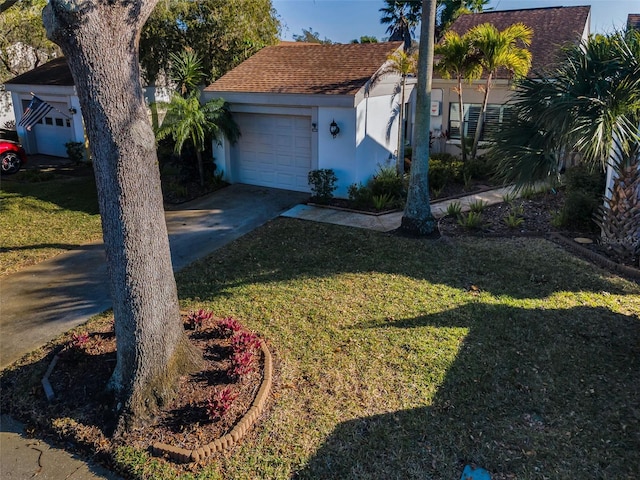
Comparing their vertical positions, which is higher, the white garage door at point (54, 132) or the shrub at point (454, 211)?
the white garage door at point (54, 132)

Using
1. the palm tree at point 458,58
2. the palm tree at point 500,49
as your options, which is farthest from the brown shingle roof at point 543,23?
the palm tree at point 458,58

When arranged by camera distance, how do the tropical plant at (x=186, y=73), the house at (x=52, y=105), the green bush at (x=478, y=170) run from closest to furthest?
the tropical plant at (x=186, y=73), the green bush at (x=478, y=170), the house at (x=52, y=105)

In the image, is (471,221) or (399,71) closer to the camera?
(471,221)

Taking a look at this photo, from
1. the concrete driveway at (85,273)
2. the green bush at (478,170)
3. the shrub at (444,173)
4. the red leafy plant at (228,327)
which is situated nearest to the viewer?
the red leafy plant at (228,327)

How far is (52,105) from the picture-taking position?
1903 cm

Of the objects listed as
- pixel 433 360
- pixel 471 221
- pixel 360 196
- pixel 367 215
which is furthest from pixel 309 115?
pixel 433 360

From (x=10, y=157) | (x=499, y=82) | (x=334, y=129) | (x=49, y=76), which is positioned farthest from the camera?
(x=49, y=76)

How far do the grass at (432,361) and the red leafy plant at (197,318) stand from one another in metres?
0.56

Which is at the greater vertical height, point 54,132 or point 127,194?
point 54,132

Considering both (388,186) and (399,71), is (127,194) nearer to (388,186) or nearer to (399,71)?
(388,186)

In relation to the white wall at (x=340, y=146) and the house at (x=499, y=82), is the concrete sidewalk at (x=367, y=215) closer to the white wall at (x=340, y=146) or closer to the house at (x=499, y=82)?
the white wall at (x=340, y=146)

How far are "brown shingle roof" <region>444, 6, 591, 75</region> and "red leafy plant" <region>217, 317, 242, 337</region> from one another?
534 inches

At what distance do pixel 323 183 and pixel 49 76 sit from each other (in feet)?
43.4

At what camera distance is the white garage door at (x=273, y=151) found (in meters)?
13.4
